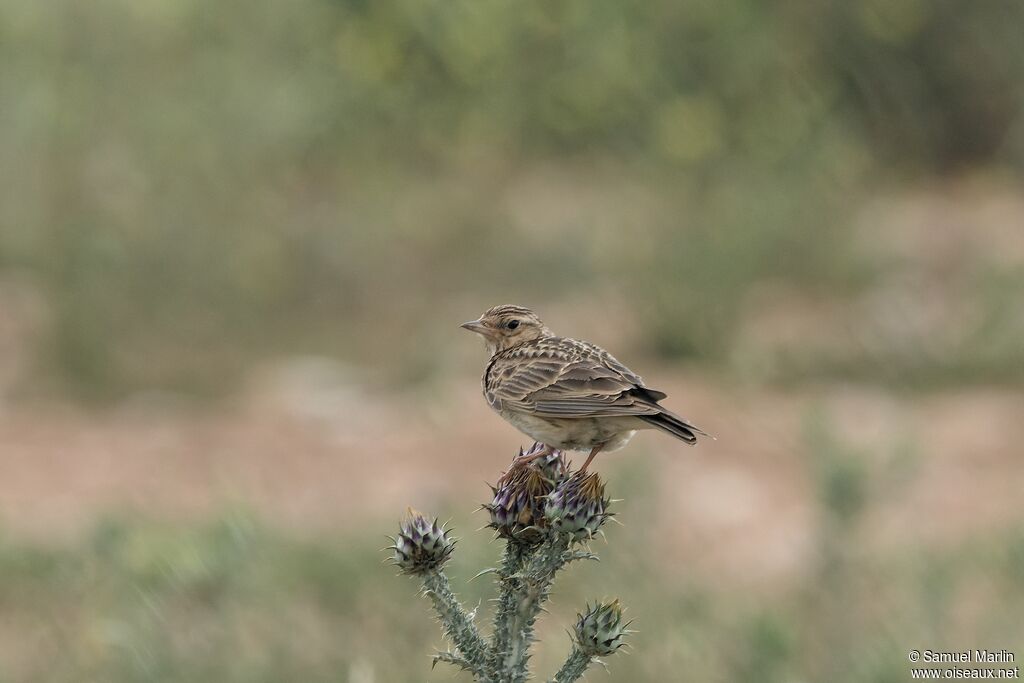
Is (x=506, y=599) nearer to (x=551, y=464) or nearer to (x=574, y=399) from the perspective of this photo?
(x=551, y=464)

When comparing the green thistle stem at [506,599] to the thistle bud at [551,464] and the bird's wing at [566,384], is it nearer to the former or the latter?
the thistle bud at [551,464]

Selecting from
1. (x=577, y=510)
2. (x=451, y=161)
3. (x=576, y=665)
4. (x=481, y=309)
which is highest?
(x=451, y=161)

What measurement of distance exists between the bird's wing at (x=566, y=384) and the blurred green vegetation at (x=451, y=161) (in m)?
7.93

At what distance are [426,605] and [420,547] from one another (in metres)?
3.43

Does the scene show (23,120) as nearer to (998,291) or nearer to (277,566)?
(277,566)

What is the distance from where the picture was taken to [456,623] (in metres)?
2.99

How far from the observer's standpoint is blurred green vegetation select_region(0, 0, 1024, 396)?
41.0 ft

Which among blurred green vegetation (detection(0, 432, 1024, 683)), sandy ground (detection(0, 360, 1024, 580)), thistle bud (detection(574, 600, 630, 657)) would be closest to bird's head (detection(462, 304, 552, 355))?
blurred green vegetation (detection(0, 432, 1024, 683))

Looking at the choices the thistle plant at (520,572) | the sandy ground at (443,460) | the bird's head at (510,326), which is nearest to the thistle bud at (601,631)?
the thistle plant at (520,572)

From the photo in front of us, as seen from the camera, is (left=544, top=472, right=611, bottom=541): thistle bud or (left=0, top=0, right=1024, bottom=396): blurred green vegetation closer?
(left=544, top=472, right=611, bottom=541): thistle bud

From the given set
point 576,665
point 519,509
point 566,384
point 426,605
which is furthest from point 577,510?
point 426,605

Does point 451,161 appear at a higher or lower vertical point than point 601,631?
higher

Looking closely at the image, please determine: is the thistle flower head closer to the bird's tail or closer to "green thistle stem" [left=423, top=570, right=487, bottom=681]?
"green thistle stem" [left=423, top=570, right=487, bottom=681]

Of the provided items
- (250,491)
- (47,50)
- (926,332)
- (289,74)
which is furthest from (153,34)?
(926,332)
